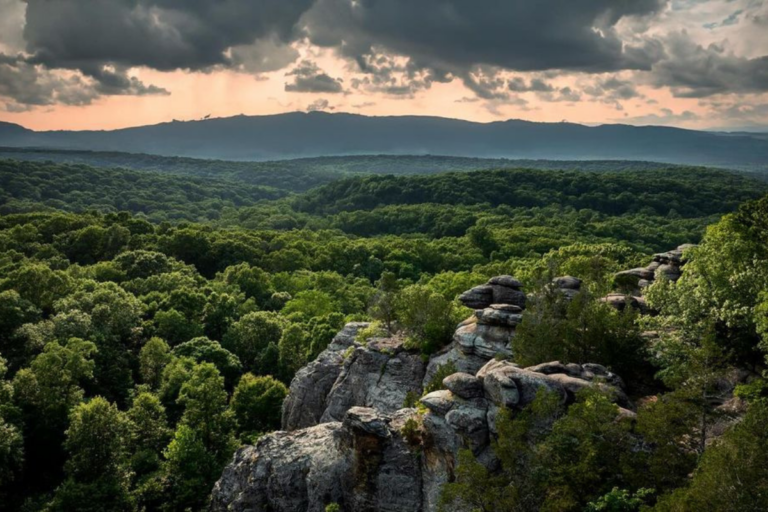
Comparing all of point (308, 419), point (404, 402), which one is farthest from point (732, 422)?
point (308, 419)

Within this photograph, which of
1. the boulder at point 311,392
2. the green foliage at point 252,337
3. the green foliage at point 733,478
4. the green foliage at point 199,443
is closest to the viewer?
the green foliage at point 733,478

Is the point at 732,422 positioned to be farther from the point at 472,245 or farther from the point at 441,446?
the point at 472,245

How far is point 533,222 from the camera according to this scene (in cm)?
15900

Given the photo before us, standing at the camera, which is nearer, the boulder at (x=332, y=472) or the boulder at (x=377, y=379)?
the boulder at (x=332, y=472)

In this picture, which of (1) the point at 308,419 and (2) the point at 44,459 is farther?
(2) the point at 44,459

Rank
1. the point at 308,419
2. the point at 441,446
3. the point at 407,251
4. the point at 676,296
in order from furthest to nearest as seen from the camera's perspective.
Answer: the point at 407,251 → the point at 308,419 → the point at 676,296 → the point at 441,446

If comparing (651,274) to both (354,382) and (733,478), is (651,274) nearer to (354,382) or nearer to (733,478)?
(354,382)

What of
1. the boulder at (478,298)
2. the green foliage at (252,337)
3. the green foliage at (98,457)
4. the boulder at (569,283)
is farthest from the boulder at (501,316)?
the green foliage at (252,337)

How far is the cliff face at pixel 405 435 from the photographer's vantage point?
78.6 ft

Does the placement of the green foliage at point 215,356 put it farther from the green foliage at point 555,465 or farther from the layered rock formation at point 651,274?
the green foliage at point 555,465

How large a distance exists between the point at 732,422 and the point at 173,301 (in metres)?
70.2

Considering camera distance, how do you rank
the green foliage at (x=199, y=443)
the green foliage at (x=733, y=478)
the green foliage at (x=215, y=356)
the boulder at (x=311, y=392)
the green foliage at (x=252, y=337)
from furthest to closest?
1. the green foliage at (x=252, y=337)
2. the green foliage at (x=215, y=356)
3. the boulder at (x=311, y=392)
4. the green foliage at (x=199, y=443)
5. the green foliage at (x=733, y=478)

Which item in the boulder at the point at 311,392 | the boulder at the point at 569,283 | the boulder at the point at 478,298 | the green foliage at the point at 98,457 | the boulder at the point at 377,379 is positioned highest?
the boulder at the point at 569,283

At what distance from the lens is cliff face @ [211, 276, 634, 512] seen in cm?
2395
